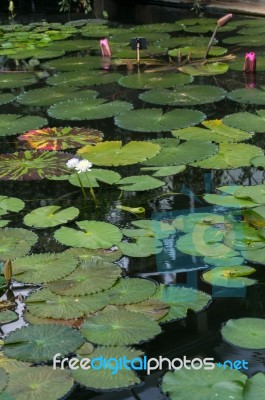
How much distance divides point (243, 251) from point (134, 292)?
377 millimetres

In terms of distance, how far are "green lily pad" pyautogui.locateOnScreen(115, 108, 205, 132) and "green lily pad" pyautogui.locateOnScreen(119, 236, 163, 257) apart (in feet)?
3.36

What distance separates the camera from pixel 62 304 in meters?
1.94

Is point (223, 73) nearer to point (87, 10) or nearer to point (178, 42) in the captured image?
point (178, 42)

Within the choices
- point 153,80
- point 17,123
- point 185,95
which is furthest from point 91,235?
point 153,80

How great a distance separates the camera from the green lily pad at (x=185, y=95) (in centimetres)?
358

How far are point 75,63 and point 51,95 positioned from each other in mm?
697

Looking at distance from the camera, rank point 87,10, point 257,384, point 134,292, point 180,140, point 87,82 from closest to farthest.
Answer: point 257,384, point 134,292, point 180,140, point 87,82, point 87,10

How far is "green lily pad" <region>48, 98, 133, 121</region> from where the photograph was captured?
11.3ft

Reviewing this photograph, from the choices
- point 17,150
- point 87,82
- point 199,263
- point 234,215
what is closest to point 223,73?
point 87,82

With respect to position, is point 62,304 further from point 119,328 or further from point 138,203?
point 138,203

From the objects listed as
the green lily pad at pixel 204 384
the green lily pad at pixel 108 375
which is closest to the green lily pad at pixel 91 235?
the green lily pad at pixel 108 375

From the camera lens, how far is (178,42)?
4.83 m

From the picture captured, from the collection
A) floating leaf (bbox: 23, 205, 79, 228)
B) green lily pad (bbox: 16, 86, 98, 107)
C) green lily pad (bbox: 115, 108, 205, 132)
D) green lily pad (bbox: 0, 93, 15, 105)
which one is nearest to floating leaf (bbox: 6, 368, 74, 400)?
floating leaf (bbox: 23, 205, 79, 228)

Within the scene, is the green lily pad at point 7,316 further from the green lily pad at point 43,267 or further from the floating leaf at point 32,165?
the floating leaf at point 32,165
